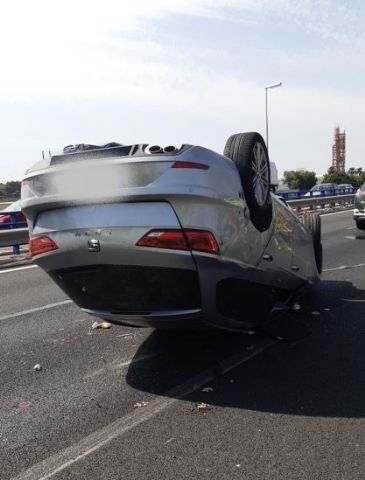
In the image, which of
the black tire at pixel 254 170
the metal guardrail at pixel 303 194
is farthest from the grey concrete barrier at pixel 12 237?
the metal guardrail at pixel 303 194

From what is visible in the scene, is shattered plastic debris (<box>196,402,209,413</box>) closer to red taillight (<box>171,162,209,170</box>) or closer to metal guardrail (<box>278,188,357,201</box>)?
red taillight (<box>171,162,209,170</box>)

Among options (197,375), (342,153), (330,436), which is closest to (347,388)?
(330,436)

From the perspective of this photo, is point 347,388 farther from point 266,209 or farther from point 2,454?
point 2,454

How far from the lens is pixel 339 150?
17712cm

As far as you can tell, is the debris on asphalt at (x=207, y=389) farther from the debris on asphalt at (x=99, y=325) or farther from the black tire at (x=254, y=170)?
the debris on asphalt at (x=99, y=325)

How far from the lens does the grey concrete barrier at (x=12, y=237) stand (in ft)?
39.7

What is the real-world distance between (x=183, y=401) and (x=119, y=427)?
1.80ft

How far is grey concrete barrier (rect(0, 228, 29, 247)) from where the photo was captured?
1209 cm

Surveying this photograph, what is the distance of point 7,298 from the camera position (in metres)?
7.59

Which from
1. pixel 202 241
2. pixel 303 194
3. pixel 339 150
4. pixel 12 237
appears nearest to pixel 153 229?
pixel 202 241

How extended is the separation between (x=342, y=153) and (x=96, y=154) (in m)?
185

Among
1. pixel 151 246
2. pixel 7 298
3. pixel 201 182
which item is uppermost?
pixel 201 182

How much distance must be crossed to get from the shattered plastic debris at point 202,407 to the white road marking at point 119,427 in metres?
0.19

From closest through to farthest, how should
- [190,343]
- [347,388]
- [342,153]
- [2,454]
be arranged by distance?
[2,454] → [347,388] → [190,343] → [342,153]
